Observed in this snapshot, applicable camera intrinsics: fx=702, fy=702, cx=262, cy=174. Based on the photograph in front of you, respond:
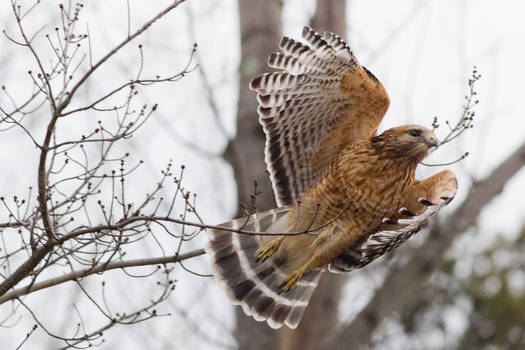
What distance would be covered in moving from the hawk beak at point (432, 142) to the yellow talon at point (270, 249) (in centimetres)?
116

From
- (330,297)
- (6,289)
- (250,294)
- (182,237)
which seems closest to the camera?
(6,289)

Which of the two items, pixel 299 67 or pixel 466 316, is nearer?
pixel 299 67

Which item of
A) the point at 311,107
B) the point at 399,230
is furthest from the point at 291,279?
the point at 311,107

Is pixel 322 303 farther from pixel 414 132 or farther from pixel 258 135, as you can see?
pixel 414 132

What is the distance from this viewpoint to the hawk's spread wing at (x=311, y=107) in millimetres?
4371

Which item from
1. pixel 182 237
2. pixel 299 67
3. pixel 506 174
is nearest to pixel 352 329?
pixel 506 174

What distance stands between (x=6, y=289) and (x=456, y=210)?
4.25 m

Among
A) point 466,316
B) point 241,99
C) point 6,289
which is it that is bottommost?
point 466,316

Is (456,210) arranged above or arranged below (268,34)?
below

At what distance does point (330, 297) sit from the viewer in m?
7.45

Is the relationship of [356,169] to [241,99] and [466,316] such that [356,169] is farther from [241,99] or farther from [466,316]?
[466,316]

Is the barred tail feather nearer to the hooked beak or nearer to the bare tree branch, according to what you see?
the hooked beak

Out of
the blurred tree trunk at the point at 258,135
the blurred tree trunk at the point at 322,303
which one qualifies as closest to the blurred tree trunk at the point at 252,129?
the blurred tree trunk at the point at 258,135

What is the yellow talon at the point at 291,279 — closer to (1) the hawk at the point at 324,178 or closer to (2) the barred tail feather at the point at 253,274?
(1) the hawk at the point at 324,178
